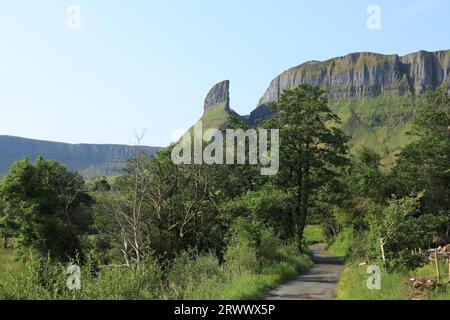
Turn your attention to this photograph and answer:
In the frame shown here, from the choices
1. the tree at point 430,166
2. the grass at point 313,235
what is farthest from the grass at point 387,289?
the grass at point 313,235

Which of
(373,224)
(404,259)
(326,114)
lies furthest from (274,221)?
(404,259)

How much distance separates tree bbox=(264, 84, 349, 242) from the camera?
4244cm

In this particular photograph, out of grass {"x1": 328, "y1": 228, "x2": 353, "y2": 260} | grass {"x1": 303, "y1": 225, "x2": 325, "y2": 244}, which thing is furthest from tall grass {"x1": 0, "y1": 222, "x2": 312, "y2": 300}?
grass {"x1": 303, "y1": 225, "x2": 325, "y2": 244}

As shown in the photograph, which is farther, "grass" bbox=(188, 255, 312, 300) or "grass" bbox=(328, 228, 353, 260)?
"grass" bbox=(328, 228, 353, 260)

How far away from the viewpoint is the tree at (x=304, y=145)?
139 feet

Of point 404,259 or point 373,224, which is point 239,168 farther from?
point 404,259

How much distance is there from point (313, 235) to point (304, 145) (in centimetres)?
5428

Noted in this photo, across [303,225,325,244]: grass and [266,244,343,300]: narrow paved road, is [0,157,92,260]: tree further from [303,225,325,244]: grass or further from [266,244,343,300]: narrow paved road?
[303,225,325,244]: grass

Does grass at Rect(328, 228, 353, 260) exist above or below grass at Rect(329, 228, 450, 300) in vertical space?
below

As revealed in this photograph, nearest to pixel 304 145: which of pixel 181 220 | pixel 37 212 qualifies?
pixel 181 220

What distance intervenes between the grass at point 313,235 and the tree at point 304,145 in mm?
35917

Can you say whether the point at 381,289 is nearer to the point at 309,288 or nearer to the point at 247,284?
the point at 309,288

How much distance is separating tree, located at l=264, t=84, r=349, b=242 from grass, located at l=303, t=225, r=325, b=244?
3592 cm

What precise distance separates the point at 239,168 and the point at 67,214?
57.4ft
